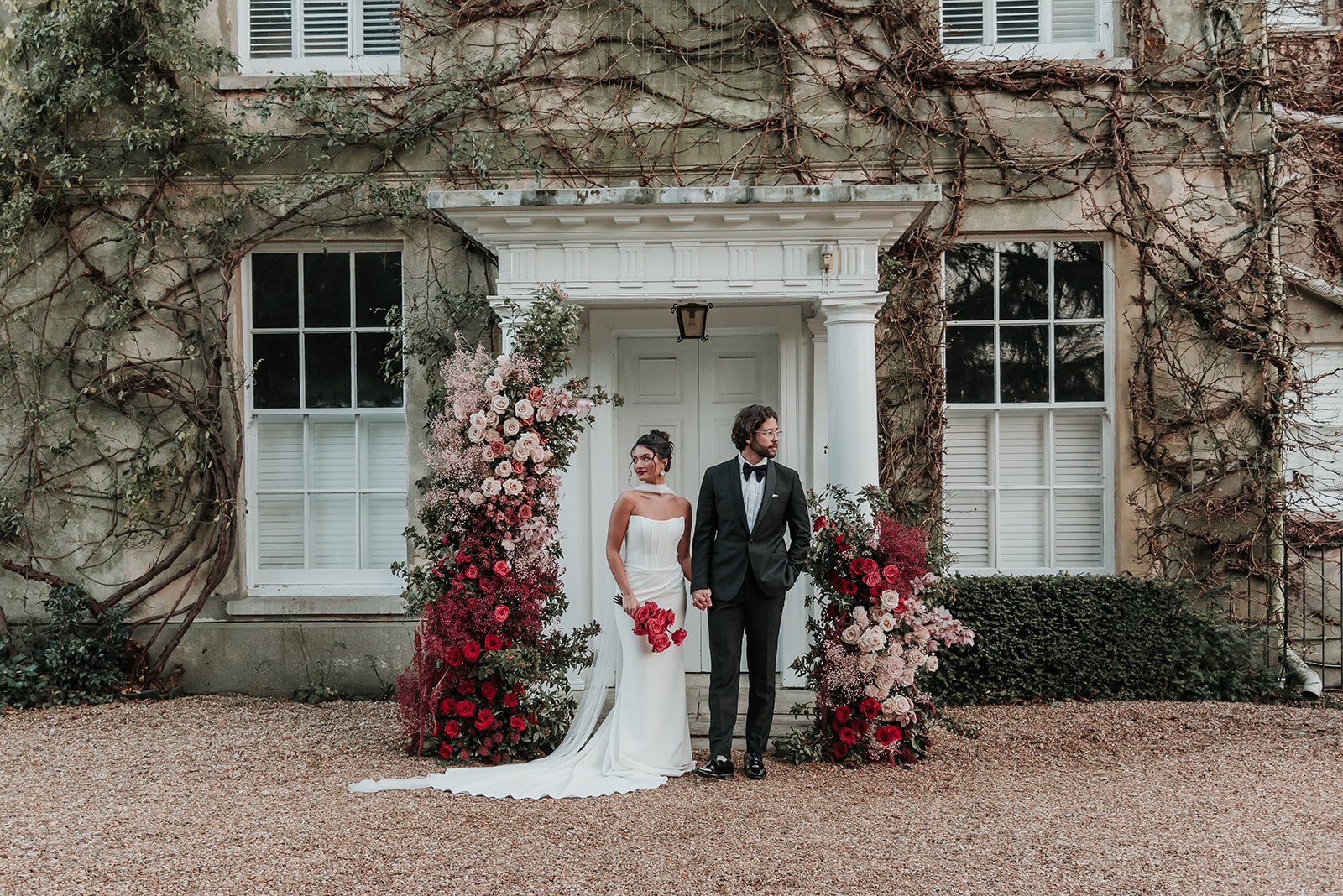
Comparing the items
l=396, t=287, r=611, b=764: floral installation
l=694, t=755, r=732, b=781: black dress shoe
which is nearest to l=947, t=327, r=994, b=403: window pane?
l=396, t=287, r=611, b=764: floral installation

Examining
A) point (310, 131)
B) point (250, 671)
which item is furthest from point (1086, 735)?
point (310, 131)

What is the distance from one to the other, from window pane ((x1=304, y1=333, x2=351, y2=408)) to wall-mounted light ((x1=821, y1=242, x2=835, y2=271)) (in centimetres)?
361

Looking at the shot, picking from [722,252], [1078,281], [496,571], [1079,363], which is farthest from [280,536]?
[1078,281]

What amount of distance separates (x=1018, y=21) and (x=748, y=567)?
4.96m

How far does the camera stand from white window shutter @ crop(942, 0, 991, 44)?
7.40m

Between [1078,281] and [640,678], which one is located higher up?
[1078,281]

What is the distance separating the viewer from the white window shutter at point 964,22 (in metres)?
7.40

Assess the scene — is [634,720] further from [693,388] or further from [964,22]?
[964,22]

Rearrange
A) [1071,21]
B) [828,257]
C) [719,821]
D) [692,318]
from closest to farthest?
[719,821]
[828,257]
[692,318]
[1071,21]

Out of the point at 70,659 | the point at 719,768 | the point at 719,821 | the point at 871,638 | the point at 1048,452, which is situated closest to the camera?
the point at 719,821

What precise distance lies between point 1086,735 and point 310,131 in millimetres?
6480

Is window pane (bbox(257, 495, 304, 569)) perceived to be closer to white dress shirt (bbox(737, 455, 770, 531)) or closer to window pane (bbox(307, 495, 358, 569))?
window pane (bbox(307, 495, 358, 569))

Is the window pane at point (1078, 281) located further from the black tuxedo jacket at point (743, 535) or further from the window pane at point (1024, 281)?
the black tuxedo jacket at point (743, 535)

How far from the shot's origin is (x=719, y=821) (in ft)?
14.1
